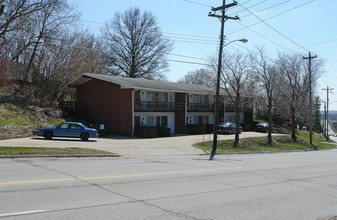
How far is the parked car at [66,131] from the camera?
2223 cm

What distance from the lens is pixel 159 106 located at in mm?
33656

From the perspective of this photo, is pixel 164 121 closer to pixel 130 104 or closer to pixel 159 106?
pixel 159 106

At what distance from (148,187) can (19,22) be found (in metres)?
23.6

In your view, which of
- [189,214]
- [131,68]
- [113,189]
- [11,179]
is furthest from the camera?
[131,68]

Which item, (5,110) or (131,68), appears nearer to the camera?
(5,110)

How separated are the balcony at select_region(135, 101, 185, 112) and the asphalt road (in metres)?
20.5

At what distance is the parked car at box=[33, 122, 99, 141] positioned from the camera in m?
22.2

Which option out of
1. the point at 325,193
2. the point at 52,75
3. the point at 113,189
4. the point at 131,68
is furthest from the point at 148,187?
the point at 131,68

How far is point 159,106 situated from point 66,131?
12774 mm

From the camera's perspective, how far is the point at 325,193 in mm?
9219

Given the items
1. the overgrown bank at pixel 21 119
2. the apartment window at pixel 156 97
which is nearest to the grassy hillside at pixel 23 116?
the overgrown bank at pixel 21 119

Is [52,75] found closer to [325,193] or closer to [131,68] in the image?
[131,68]

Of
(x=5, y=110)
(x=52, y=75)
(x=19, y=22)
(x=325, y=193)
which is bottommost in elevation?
(x=325, y=193)

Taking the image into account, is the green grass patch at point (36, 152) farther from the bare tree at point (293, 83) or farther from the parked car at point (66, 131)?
the bare tree at point (293, 83)
